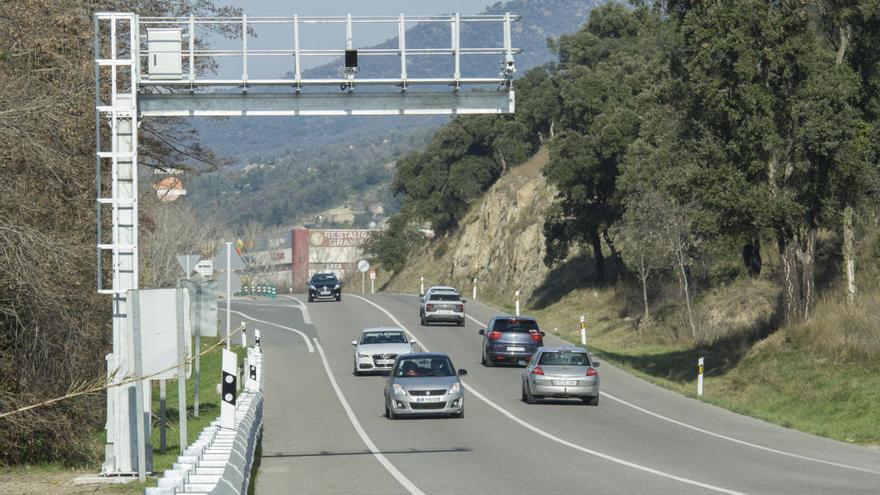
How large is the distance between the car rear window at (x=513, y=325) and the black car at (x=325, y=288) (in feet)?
102

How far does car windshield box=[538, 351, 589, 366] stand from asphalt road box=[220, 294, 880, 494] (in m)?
1.11

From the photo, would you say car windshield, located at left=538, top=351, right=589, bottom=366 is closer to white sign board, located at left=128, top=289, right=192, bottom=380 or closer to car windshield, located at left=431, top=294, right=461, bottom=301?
white sign board, located at left=128, top=289, right=192, bottom=380

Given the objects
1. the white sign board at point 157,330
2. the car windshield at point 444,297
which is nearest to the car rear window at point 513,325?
the car windshield at point 444,297

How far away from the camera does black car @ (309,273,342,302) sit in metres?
73.5

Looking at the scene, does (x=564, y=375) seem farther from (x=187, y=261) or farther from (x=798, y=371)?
(x=187, y=261)

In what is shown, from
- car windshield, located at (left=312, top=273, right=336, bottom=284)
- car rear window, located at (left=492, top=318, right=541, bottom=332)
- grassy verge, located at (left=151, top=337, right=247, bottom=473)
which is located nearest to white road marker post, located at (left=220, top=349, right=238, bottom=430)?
grassy verge, located at (left=151, top=337, right=247, bottom=473)

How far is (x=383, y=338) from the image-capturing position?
136ft

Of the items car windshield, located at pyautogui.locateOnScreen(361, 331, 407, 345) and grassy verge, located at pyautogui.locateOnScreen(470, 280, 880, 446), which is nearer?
grassy verge, located at pyautogui.locateOnScreen(470, 280, 880, 446)

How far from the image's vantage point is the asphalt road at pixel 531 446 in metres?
18.4

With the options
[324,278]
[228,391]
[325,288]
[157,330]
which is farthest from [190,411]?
[324,278]

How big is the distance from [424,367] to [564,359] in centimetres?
418

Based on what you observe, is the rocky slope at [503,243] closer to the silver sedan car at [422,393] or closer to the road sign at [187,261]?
the silver sedan car at [422,393]

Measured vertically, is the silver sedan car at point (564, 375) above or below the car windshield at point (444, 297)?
below

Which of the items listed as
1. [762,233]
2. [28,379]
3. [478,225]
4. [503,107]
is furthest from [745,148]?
[478,225]
